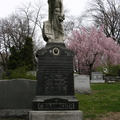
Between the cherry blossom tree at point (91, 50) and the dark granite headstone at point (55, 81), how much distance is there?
87.0 ft

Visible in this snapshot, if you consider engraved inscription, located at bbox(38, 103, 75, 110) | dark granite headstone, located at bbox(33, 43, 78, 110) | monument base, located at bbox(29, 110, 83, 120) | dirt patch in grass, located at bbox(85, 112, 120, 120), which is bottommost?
dirt patch in grass, located at bbox(85, 112, 120, 120)

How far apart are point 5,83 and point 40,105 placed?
8.47 ft

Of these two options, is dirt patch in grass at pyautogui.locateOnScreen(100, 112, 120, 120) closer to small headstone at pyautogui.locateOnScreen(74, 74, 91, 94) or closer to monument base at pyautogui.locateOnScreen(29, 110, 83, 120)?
monument base at pyautogui.locateOnScreen(29, 110, 83, 120)

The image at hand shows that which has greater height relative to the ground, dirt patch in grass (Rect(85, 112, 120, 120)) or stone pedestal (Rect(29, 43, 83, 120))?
stone pedestal (Rect(29, 43, 83, 120))

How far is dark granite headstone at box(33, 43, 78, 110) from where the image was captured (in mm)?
7438

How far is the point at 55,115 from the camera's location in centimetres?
711

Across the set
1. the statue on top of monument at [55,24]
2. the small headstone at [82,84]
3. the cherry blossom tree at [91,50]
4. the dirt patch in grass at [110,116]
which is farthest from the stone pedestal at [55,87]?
the cherry blossom tree at [91,50]

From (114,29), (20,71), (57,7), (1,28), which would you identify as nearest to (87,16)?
(114,29)

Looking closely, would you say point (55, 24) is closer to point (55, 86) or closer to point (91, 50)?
point (55, 86)

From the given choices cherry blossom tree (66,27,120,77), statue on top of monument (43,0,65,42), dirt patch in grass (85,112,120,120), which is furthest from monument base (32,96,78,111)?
cherry blossom tree (66,27,120,77)

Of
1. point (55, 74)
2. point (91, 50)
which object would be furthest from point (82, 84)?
point (91, 50)

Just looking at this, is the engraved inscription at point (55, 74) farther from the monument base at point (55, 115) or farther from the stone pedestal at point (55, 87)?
the monument base at point (55, 115)

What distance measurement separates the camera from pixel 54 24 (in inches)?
341

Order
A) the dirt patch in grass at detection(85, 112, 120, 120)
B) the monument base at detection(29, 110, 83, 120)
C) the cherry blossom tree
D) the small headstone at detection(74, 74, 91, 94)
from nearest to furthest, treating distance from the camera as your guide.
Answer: the monument base at detection(29, 110, 83, 120) < the dirt patch in grass at detection(85, 112, 120, 120) < the small headstone at detection(74, 74, 91, 94) < the cherry blossom tree
